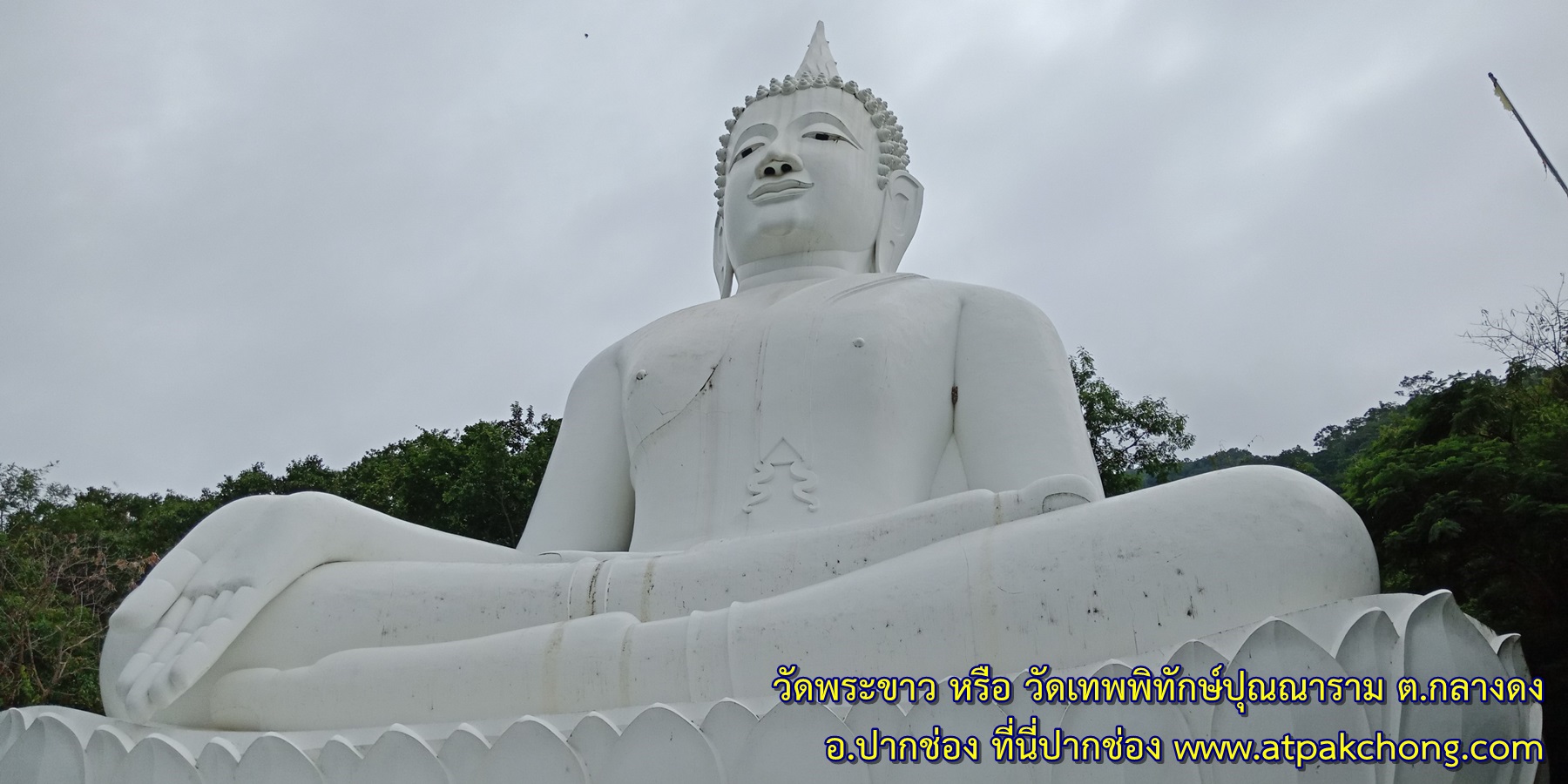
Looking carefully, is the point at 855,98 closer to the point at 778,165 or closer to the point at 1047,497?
the point at 778,165

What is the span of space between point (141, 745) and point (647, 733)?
58.8 inches

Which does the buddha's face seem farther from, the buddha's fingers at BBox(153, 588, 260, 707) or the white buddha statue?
the buddha's fingers at BBox(153, 588, 260, 707)

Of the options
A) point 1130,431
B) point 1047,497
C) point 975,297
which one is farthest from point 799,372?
point 1130,431

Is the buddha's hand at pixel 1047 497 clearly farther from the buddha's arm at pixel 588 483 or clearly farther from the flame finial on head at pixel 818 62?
the flame finial on head at pixel 818 62

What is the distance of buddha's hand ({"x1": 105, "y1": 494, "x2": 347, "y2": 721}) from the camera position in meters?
3.54

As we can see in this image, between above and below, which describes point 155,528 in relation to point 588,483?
above

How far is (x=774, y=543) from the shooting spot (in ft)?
12.2

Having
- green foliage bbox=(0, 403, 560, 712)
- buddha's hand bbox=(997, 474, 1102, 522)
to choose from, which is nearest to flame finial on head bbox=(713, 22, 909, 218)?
buddha's hand bbox=(997, 474, 1102, 522)

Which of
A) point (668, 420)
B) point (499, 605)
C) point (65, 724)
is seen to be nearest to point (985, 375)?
point (668, 420)

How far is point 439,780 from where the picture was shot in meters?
3.08

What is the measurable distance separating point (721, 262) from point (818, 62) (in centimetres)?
110

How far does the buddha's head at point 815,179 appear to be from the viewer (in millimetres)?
5551

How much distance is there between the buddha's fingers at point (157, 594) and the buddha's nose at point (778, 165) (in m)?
2.84

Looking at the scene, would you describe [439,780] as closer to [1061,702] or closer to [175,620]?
[175,620]
